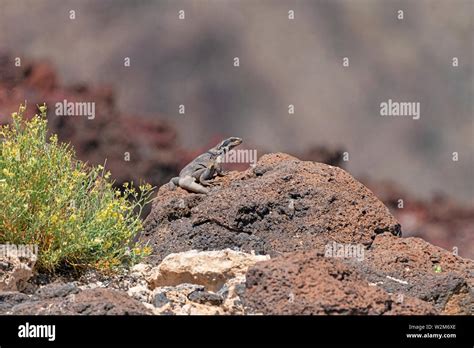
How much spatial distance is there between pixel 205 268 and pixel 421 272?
184 cm

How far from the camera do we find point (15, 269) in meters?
7.05

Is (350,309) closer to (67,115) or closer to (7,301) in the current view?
(7,301)

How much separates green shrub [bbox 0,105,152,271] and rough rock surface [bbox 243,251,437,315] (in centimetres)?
200

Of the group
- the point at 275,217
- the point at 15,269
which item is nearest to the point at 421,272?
the point at 275,217

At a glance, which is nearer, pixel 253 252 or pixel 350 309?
pixel 350 309

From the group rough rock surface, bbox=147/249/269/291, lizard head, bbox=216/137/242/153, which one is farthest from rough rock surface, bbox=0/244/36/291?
lizard head, bbox=216/137/242/153

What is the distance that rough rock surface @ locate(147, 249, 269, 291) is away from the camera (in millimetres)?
6914

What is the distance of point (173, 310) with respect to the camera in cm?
618
